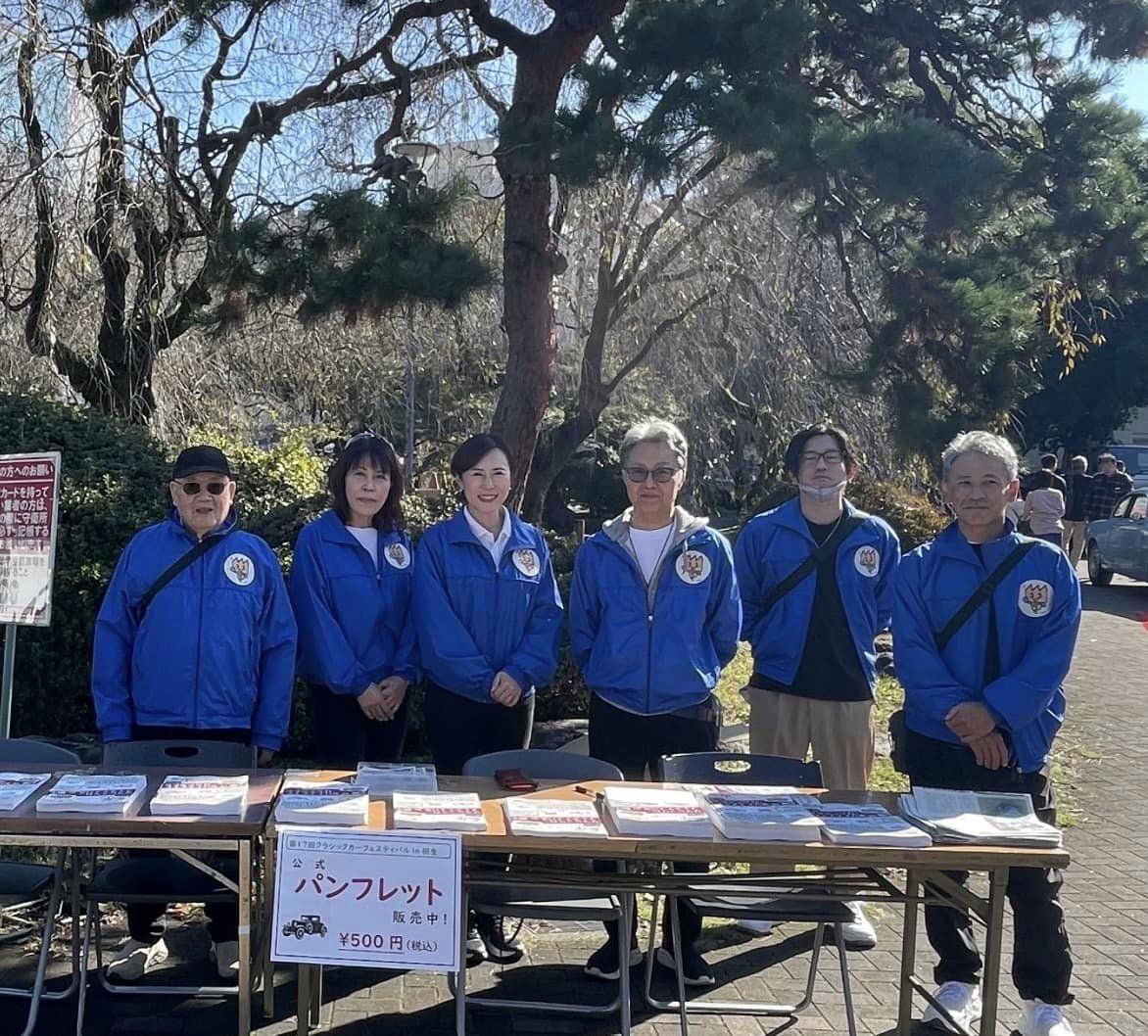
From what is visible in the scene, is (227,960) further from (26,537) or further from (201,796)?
(26,537)

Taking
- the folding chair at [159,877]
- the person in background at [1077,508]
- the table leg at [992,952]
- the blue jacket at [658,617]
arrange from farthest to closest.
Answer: the person in background at [1077,508] < the blue jacket at [658,617] < the folding chair at [159,877] < the table leg at [992,952]

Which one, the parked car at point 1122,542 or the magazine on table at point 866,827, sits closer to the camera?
the magazine on table at point 866,827

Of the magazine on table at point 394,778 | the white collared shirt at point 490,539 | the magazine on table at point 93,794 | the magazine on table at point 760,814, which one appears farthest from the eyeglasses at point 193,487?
the magazine on table at point 760,814

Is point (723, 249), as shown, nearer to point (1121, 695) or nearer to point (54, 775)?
point (1121, 695)

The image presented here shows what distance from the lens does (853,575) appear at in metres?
4.75

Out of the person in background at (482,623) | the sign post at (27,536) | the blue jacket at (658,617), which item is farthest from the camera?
the sign post at (27,536)

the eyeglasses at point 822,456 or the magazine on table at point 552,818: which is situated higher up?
the eyeglasses at point 822,456

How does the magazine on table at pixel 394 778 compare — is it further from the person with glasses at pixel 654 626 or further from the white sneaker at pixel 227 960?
the white sneaker at pixel 227 960

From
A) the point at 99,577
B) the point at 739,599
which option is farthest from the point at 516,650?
the point at 99,577

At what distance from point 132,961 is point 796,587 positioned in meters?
2.77

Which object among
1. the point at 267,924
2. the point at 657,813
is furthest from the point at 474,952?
the point at 657,813

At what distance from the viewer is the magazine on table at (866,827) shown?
10.8ft

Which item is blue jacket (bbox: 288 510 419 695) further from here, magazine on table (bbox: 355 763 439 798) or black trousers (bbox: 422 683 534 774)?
magazine on table (bbox: 355 763 439 798)

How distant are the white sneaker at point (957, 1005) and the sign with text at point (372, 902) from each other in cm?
192
